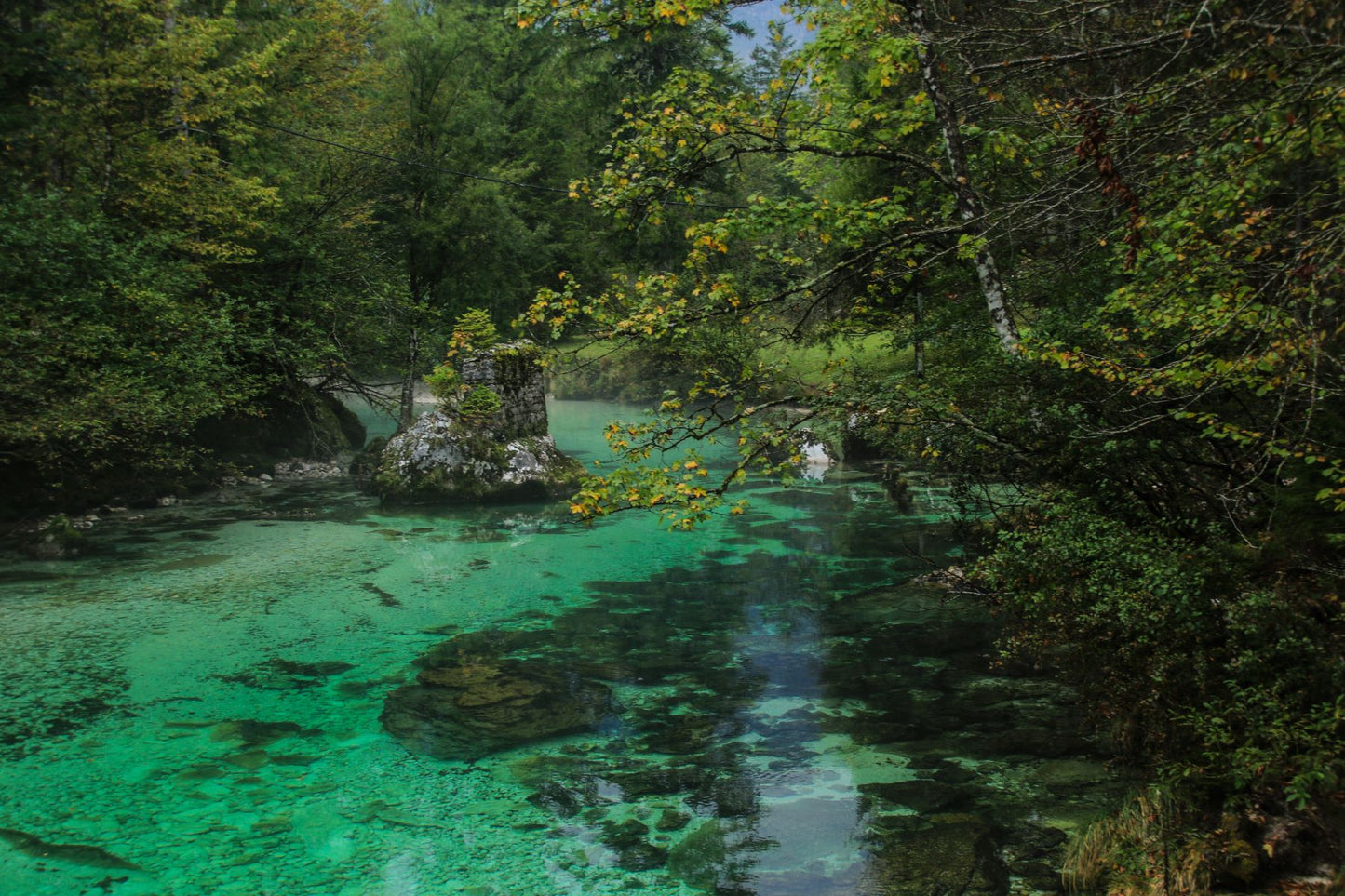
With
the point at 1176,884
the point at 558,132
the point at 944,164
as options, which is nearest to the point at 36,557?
the point at 944,164

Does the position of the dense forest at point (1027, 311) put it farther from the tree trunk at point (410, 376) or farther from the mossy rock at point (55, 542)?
the tree trunk at point (410, 376)

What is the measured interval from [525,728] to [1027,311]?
9.46 metres

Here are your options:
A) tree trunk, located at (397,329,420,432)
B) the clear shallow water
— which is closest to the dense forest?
the clear shallow water

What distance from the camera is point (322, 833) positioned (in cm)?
613

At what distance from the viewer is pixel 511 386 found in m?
19.6

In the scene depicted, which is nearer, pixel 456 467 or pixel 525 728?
pixel 525 728

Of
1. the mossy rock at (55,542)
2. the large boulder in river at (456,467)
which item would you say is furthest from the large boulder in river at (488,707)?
the large boulder in river at (456,467)

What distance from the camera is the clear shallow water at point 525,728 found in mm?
5750

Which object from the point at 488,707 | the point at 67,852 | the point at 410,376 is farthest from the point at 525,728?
the point at 410,376

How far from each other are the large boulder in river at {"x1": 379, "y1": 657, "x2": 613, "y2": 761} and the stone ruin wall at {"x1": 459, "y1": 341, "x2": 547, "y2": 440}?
33.7ft

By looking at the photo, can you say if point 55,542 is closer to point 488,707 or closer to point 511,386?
point 511,386

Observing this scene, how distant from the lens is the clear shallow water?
5.75 metres

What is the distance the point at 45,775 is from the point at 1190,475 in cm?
899

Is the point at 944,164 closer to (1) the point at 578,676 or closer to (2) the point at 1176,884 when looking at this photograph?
(1) the point at 578,676
